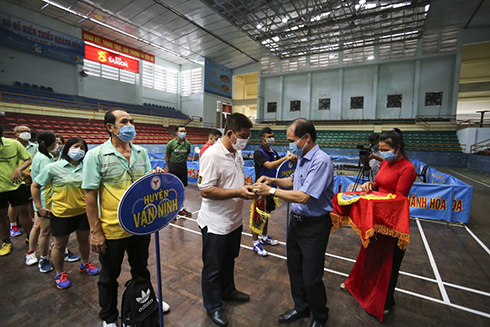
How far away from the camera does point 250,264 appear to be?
3145 millimetres

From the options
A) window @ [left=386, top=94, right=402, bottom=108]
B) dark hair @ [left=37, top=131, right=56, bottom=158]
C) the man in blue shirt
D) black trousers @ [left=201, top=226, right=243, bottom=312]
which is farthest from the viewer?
window @ [left=386, top=94, right=402, bottom=108]

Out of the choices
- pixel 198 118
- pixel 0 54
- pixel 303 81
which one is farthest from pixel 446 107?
pixel 0 54

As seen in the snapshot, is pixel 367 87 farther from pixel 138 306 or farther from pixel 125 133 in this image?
pixel 138 306

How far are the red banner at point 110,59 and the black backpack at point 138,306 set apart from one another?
2173 cm

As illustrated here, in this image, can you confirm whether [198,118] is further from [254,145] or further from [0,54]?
[0,54]

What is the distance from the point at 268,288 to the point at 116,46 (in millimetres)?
22759

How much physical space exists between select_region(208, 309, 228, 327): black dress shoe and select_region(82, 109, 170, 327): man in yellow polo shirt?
843 millimetres

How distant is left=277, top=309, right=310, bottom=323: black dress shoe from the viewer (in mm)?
2098

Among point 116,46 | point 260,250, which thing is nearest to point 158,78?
point 116,46

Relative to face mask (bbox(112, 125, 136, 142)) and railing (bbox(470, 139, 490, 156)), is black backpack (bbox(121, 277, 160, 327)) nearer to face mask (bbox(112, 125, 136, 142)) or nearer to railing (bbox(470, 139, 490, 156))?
face mask (bbox(112, 125, 136, 142))

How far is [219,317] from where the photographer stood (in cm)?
204

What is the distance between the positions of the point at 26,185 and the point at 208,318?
347cm

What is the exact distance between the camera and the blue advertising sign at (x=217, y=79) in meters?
23.8

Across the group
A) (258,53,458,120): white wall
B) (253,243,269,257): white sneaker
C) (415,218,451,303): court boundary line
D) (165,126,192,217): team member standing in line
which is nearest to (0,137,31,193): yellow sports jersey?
(165,126,192,217): team member standing in line
